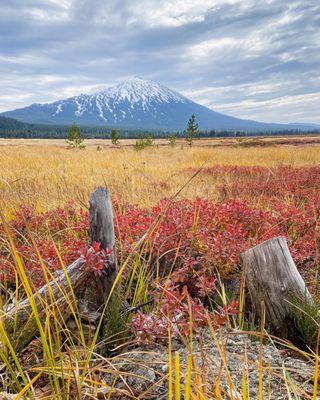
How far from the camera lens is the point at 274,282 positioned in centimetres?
258

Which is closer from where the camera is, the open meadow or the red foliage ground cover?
the open meadow

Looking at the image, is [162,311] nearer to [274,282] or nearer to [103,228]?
[103,228]

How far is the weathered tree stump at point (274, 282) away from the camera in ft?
8.25

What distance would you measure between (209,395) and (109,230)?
128cm

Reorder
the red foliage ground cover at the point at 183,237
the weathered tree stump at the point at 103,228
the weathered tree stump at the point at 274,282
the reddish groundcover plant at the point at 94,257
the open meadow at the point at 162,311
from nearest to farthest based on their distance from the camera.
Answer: the open meadow at the point at 162,311, the reddish groundcover plant at the point at 94,257, the weathered tree stump at the point at 103,228, the weathered tree stump at the point at 274,282, the red foliage ground cover at the point at 183,237

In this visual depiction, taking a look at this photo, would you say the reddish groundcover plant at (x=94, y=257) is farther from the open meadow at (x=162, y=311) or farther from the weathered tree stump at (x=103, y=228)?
the weathered tree stump at (x=103, y=228)

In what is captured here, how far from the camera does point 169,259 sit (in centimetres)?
313

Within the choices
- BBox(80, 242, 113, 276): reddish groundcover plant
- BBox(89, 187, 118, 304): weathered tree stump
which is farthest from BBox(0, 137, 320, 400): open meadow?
BBox(89, 187, 118, 304): weathered tree stump

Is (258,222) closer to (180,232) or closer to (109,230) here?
(180,232)

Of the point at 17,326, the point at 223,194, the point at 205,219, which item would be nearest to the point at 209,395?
the point at 17,326

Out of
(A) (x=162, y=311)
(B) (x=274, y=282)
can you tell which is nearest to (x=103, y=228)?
(A) (x=162, y=311)

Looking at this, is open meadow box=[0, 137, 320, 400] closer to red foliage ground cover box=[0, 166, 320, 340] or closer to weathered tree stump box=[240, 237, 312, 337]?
red foliage ground cover box=[0, 166, 320, 340]

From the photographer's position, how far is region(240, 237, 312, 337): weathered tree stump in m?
2.51

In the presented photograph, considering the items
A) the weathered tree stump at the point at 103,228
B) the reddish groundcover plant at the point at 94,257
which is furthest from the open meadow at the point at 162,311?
the weathered tree stump at the point at 103,228
